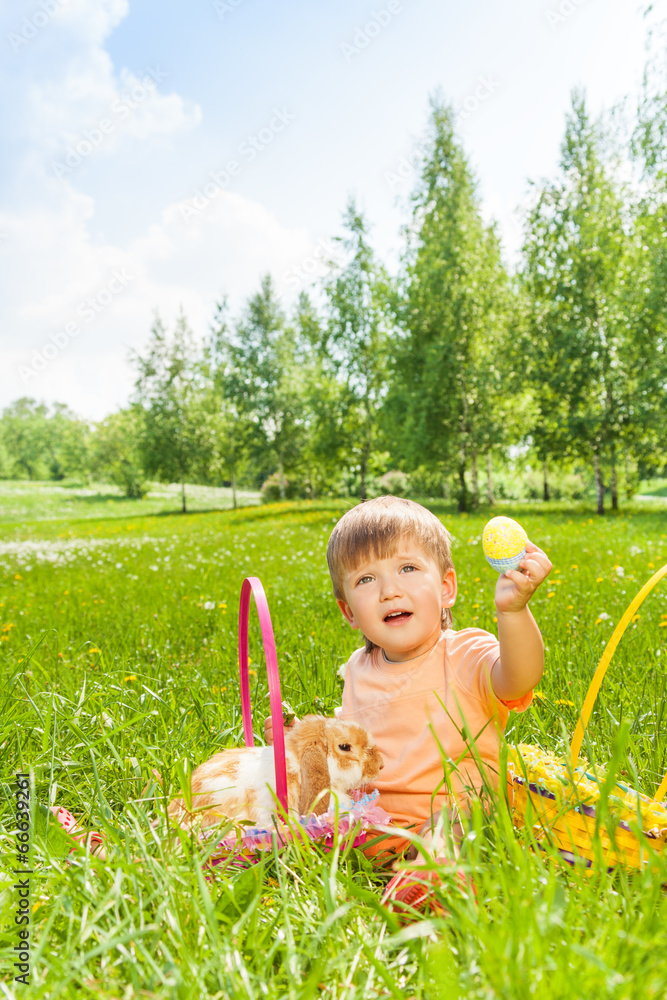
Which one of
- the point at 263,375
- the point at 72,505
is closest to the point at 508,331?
the point at 263,375

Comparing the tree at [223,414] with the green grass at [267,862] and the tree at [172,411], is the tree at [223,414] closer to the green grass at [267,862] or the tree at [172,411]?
the tree at [172,411]

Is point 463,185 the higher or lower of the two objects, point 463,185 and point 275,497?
the higher

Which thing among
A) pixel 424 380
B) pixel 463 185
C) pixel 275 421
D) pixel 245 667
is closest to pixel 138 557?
pixel 245 667

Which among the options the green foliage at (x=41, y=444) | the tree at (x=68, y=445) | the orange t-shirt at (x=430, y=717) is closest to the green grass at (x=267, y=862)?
the orange t-shirt at (x=430, y=717)

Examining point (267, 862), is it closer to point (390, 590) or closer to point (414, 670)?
point (414, 670)

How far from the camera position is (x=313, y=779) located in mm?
1924

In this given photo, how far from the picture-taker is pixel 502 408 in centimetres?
Answer: 1894

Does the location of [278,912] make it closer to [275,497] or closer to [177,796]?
[177,796]

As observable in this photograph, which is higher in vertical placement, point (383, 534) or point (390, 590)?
point (383, 534)

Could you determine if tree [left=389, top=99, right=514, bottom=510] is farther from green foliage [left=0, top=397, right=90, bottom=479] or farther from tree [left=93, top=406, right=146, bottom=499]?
green foliage [left=0, top=397, right=90, bottom=479]

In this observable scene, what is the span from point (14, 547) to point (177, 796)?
12.0 metres

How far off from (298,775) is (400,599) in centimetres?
64

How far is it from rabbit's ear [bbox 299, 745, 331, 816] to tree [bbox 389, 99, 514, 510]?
17.0 meters

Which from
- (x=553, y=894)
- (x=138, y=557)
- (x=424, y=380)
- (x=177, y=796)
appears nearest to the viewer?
(x=553, y=894)
